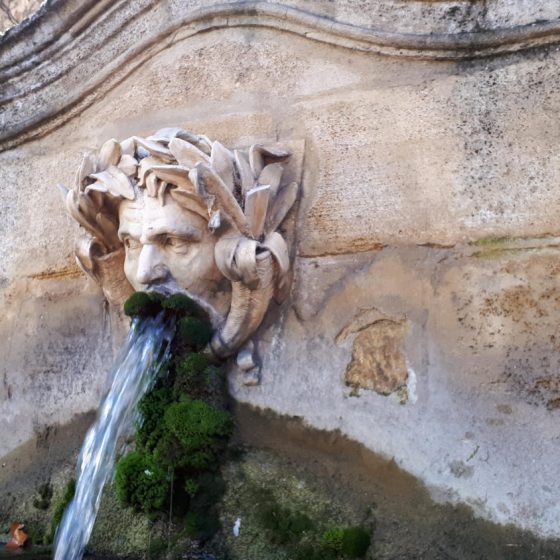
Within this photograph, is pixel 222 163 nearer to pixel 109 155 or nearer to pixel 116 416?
pixel 109 155

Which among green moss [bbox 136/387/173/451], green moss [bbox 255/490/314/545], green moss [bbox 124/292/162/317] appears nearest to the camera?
green moss [bbox 255/490/314/545]

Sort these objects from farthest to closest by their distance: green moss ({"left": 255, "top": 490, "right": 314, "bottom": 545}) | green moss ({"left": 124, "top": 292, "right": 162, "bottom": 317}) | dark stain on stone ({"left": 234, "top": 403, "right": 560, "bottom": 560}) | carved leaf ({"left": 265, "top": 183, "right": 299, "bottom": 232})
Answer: carved leaf ({"left": 265, "top": 183, "right": 299, "bottom": 232})
green moss ({"left": 124, "top": 292, "right": 162, "bottom": 317})
green moss ({"left": 255, "top": 490, "right": 314, "bottom": 545})
dark stain on stone ({"left": 234, "top": 403, "right": 560, "bottom": 560})

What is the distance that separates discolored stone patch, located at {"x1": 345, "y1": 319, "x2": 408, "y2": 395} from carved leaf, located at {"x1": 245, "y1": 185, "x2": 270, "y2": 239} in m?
0.41

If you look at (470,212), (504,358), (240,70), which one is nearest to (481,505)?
(504,358)

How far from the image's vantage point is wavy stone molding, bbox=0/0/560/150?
7.86 feet

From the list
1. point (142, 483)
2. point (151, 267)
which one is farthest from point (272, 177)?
point (142, 483)

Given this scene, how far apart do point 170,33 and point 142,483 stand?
1.48 metres

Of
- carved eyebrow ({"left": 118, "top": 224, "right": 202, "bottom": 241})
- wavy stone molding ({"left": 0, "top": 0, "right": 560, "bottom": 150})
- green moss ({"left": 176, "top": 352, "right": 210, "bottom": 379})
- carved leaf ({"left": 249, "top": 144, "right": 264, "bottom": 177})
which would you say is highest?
wavy stone molding ({"left": 0, "top": 0, "right": 560, "bottom": 150})

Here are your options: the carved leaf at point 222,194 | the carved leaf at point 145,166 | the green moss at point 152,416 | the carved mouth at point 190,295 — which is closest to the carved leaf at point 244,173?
the carved leaf at point 222,194

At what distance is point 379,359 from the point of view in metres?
2.28

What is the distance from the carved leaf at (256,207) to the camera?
7.78 feet

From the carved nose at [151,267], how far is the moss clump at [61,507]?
0.64 m

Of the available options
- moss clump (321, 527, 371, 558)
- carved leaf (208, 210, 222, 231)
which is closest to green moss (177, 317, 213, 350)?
carved leaf (208, 210, 222, 231)

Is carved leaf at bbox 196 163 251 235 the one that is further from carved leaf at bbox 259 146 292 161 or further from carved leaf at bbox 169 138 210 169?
carved leaf at bbox 259 146 292 161
